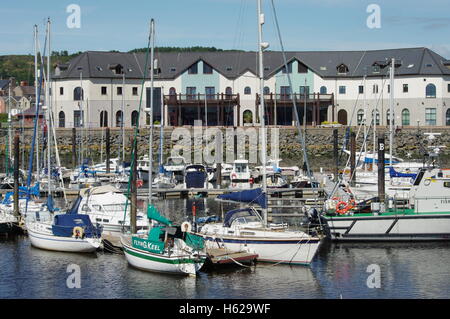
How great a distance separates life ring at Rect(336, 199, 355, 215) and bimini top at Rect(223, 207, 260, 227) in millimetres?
5312

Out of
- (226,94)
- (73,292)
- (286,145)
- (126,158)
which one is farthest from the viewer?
(226,94)

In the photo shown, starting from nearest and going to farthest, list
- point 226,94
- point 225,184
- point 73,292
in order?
point 73,292 < point 225,184 < point 226,94

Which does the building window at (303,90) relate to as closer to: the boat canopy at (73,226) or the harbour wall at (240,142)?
the harbour wall at (240,142)

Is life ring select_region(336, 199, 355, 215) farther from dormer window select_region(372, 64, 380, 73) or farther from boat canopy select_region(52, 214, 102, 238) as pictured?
dormer window select_region(372, 64, 380, 73)

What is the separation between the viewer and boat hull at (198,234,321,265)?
32.7m

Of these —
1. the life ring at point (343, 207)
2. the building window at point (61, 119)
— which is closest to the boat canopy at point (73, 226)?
the life ring at point (343, 207)

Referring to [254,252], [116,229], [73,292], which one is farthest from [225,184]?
[73,292]

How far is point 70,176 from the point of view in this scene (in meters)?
64.6

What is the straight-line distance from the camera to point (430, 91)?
92.9 metres

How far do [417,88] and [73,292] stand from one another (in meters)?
70.1

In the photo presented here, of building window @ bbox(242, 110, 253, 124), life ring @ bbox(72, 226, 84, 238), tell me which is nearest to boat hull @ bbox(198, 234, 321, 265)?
life ring @ bbox(72, 226, 84, 238)

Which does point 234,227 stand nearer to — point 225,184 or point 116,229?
point 116,229

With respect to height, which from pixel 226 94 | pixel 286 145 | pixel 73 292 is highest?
pixel 226 94

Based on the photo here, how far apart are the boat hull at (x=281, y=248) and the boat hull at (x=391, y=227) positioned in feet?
17.4
